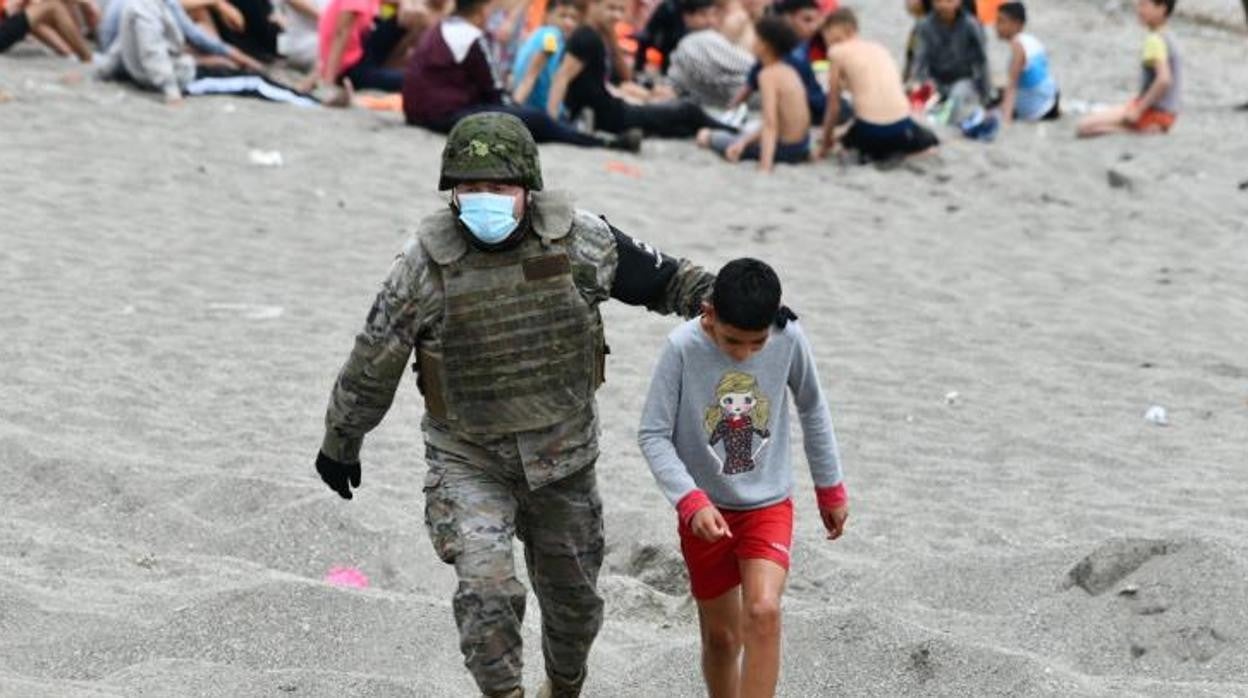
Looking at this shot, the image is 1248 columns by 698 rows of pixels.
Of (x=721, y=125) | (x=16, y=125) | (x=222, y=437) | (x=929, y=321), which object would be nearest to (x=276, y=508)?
(x=222, y=437)

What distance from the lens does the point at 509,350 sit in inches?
172

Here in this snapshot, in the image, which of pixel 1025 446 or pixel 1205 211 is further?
pixel 1205 211

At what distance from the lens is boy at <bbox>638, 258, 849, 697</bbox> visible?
431 cm

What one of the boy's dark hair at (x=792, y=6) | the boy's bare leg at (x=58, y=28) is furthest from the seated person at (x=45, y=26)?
the boy's dark hair at (x=792, y=6)

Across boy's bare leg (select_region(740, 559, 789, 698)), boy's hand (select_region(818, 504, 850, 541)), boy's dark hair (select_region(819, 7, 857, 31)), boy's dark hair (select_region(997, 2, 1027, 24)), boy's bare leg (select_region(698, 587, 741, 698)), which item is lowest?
boy's dark hair (select_region(997, 2, 1027, 24))

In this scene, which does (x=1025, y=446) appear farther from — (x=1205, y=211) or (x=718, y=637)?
(x=1205, y=211)

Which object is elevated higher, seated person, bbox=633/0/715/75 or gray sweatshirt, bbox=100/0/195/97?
gray sweatshirt, bbox=100/0/195/97

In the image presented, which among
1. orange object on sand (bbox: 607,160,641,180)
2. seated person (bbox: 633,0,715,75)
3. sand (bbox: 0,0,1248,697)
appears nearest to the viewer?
sand (bbox: 0,0,1248,697)

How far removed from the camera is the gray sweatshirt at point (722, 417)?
443cm

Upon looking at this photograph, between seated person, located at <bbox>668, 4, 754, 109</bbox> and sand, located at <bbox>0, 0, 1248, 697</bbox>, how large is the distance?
206 cm

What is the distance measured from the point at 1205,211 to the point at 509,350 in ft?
30.3

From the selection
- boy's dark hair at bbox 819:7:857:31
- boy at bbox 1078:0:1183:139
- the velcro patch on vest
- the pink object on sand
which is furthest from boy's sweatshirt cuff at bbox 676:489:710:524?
boy at bbox 1078:0:1183:139

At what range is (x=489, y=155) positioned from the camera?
4320 millimetres

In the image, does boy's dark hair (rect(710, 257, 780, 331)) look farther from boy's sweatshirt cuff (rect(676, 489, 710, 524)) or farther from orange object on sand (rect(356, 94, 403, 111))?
orange object on sand (rect(356, 94, 403, 111))
